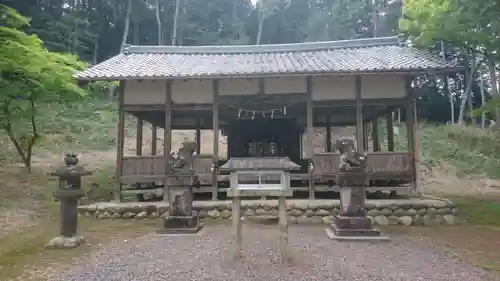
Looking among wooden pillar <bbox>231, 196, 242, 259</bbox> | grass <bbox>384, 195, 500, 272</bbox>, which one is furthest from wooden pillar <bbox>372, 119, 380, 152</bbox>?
wooden pillar <bbox>231, 196, 242, 259</bbox>

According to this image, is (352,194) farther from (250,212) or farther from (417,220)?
(250,212)

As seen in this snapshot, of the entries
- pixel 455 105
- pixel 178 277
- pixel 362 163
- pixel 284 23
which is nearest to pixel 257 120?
pixel 362 163

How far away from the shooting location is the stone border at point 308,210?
10.4 m

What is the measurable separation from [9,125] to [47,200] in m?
3.04

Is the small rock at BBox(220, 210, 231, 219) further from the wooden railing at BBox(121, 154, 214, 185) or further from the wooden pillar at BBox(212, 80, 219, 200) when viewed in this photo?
the wooden railing at BBox(121, 154, 214, 185)

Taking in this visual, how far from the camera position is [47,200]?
12.2 metres

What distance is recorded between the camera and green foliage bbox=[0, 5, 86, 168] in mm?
10945

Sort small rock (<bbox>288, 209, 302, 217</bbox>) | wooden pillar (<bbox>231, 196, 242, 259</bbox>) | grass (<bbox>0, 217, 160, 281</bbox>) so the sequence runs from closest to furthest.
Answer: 1. grass (<bbox>0, 217, 160, 281</bbox>)
2. wooden pillar (<bbox>231, 196, 242, 259</bbox>)
3. small rock (<bbox>288, 209, 302, 217</bbox>)

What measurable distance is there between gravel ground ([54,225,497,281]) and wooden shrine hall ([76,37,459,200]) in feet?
11.3

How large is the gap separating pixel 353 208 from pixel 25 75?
10.5 metres

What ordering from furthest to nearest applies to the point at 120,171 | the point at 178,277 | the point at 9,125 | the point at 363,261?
the point at 9,125 → the point at 120,171 → the point at 363,261 → the point at 178,277

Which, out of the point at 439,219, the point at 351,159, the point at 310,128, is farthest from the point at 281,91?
the point at 439,219

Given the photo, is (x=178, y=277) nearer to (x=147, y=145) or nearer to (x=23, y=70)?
(x=23, y=70)

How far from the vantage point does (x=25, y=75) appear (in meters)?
11.9
